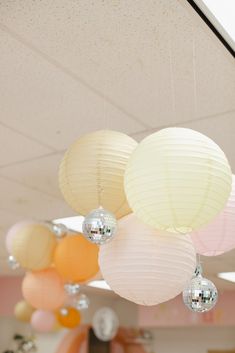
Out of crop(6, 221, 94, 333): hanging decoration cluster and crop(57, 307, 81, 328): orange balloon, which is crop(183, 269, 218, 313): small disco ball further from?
crop(57, 307, 81, 328): orange balloon

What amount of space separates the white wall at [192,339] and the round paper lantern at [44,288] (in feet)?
20.8

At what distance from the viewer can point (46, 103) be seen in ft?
8.55

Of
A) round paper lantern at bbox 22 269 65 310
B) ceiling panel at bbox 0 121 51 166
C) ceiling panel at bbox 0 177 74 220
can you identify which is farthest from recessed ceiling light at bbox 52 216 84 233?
ceiling panel at bbox 0 121 51 166

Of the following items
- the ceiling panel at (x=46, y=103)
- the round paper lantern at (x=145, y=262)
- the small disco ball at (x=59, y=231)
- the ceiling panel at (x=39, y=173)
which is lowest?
the round paper lantern at (x=145, y=262)

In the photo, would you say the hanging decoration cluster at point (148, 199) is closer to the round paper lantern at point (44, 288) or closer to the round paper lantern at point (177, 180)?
the round paper lantern at point (177, 180)

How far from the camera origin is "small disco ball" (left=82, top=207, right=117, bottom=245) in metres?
1.70

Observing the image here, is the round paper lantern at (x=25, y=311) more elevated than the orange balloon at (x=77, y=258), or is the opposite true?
the orange balloon at (x=77, y=258)

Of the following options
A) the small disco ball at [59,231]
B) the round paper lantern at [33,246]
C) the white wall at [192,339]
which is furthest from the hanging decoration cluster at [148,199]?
the white wall at [192,339]

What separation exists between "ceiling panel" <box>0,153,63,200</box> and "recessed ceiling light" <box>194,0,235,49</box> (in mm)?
1569

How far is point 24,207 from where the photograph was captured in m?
4.49

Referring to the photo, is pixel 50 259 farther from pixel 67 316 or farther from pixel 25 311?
pixel 25 311

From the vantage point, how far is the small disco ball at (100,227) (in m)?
1.70

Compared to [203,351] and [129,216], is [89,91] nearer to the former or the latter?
[129,216]

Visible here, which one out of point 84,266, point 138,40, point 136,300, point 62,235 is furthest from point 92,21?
point 62,235
